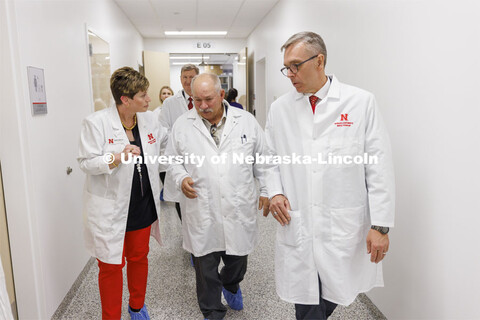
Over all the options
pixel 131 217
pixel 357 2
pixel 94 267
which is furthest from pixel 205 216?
pixel 357 2

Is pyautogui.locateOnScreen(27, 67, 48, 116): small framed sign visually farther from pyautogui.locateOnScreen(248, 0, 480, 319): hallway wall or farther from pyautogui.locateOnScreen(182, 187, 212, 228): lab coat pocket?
pyautogui.locateOnScreen(248, 0, 480, 319): hallway wall

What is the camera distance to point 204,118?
2.10 metres

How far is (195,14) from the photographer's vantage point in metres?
6.11

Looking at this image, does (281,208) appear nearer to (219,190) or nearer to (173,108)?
(219,190)

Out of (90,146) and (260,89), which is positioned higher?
(260,89)

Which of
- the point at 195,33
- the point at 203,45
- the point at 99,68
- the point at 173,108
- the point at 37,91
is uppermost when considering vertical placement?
the point at 195,33

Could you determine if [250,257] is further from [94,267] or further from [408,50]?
[408,50]

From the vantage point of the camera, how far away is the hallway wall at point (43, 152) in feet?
6.23

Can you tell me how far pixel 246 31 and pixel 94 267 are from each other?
20.4 feet

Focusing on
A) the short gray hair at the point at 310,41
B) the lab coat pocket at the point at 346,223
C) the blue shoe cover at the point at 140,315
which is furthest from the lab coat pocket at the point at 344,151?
the blue shoe cover at the point at 140,315

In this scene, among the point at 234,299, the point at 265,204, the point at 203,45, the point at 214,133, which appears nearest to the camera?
the point at 265,204

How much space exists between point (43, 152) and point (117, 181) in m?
0.63

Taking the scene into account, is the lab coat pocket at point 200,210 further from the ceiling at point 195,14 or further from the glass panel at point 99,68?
the ceiling at point 195,14

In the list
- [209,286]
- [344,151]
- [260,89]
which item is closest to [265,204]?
[344,151]
